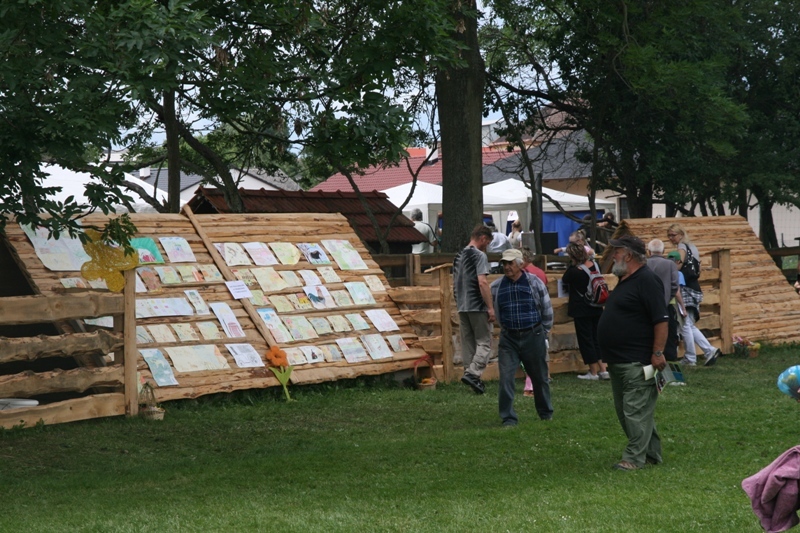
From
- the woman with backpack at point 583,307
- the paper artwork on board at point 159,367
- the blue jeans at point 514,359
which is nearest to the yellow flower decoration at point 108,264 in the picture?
the paper artwork on board at point 159,367

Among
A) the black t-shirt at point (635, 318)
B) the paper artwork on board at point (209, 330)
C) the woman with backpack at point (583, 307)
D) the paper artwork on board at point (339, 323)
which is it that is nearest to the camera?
the black t-shirt at point (635, 318)

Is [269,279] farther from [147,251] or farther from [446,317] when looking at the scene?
[446,317]

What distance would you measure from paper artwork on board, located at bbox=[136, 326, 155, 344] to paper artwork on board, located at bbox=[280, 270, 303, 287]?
2.35 meters

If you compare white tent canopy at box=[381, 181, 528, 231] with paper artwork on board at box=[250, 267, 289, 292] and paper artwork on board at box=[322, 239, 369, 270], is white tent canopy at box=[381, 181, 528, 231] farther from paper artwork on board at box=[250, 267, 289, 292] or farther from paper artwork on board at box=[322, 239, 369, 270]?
paper artwork on board at box=[250, 267, 289, 292]

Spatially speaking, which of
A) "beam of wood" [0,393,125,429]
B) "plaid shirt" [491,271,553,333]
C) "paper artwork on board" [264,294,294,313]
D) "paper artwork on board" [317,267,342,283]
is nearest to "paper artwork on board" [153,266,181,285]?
"paper artwork on board" [264,294,294,313]

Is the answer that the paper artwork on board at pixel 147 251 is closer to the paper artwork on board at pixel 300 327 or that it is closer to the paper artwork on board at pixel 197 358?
the paper artwork on board at pixel 197 358

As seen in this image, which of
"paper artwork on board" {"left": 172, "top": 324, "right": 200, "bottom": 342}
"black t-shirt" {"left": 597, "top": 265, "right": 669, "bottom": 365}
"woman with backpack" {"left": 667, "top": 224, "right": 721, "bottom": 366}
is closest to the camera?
"black t-shirt" {"left": 597, "top": 265, "right": 669, "bottom": 365}

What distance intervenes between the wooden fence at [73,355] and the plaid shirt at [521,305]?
371 cm

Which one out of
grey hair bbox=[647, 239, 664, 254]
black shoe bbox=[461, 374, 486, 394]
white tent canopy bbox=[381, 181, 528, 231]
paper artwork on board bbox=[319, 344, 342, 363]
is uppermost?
white tent canopy bbox=[381, 181, 528, 231]

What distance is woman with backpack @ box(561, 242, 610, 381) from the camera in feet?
46.0

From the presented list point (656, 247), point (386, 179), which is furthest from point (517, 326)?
Result: point (386, 179)

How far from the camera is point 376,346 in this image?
1333 centimetres

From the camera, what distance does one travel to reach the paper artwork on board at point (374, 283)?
46.4ft

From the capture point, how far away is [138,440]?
981 centimetres
